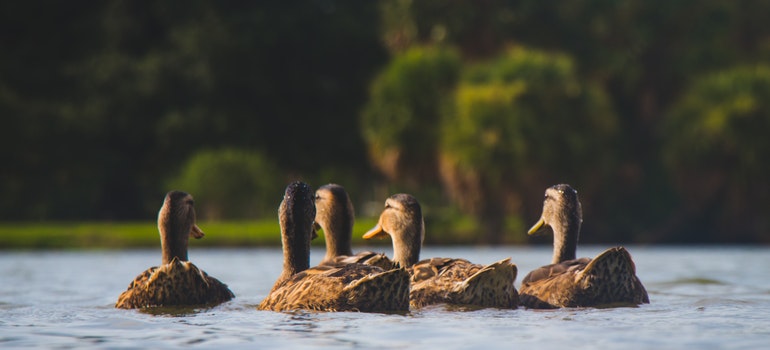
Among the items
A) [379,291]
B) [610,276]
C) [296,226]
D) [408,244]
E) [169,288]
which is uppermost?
[296,226]

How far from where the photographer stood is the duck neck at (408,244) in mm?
13000

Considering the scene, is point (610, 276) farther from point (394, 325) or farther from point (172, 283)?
point (172, 283)

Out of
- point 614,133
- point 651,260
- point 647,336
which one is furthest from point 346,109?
point 647,336

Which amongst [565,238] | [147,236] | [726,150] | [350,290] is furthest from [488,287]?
[726,150]

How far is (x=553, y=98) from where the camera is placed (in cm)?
3488

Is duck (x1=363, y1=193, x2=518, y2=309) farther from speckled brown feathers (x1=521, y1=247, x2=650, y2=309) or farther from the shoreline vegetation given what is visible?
the shoreline vegetation

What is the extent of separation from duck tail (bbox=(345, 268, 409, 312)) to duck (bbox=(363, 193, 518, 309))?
846mm

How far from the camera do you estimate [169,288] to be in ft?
39.6

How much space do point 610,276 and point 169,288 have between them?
3946 millimetres

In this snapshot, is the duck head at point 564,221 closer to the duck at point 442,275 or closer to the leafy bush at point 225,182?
the duck at point 442,275

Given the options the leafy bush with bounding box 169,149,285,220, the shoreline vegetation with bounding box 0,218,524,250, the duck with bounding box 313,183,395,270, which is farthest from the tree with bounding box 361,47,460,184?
the duck with bounding box 313,183,395,270

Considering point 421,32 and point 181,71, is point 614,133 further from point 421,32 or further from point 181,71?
point 181,71

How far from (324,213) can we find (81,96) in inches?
1192

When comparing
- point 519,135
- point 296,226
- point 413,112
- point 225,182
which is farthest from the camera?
point 225,182
